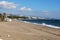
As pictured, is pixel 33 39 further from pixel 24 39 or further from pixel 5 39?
pixel 5 39

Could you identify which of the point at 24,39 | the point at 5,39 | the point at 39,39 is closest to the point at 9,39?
the point at 5,39

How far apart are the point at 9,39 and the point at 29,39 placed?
1455mm

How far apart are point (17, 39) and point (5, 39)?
890mm

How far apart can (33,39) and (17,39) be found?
3.85ft

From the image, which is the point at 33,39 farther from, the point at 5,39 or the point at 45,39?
the point at 5,39

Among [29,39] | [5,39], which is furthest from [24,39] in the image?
[5,39]

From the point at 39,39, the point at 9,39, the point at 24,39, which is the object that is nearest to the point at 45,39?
the point at 39,39

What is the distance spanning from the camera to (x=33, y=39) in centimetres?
1288

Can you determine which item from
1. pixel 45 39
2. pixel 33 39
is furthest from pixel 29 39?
pixel 45 39

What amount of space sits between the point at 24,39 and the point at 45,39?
152cm

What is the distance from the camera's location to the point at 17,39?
12680 millimetres

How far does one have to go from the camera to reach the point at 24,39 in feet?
41.9

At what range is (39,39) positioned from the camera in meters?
12.8

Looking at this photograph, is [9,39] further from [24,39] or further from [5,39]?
[24,39]
